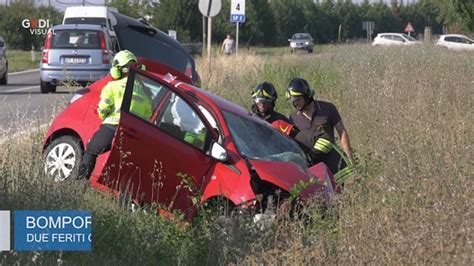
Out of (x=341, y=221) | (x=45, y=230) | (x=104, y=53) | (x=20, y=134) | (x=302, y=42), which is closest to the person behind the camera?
(x=45, y=230)

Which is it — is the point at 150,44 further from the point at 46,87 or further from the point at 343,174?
the point at 46,87

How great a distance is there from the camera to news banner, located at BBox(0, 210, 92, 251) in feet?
19.9

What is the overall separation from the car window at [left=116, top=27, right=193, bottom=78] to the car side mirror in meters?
7.55

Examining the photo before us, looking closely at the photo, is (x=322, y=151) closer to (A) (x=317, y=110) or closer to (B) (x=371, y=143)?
(A) (x=317, y=110)

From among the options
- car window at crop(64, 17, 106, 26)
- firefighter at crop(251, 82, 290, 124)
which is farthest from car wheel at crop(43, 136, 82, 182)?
car window at crop(64, 17, 106, 26)

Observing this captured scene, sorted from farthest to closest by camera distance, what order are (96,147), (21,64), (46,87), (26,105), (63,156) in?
(21,64), (46,87), (26,105), (63,156), (96,147)

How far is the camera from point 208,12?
19.6 meters

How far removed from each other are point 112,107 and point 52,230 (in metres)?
2.62

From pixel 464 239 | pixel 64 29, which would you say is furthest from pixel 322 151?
pixel 64 29

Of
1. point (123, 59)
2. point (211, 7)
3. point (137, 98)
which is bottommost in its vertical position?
point (137, 98)

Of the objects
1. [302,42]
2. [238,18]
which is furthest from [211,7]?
[302,42]

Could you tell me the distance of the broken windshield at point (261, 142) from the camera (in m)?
8.08

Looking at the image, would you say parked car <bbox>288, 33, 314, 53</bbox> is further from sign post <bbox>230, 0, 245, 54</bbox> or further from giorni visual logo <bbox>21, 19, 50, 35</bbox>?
sign post <bbox>230, 0, 245, 54</bbox>

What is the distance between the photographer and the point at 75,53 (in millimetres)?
22562
